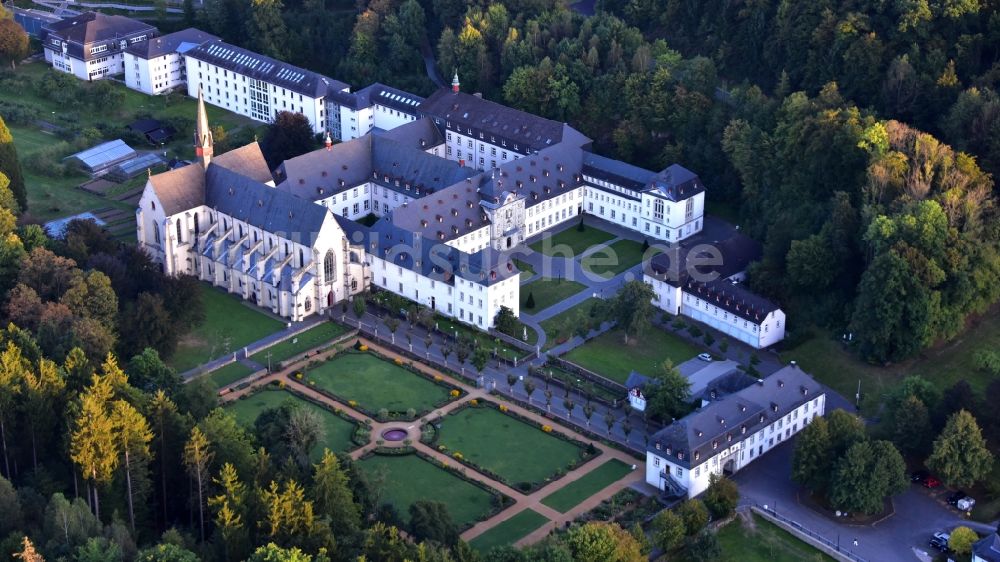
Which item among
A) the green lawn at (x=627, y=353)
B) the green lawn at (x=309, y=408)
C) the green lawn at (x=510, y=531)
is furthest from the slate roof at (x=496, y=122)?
the green lawn at (x=510, y=531)

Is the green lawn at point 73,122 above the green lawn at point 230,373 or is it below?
above

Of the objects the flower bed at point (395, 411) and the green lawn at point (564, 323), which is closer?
the flower bed at point (395, 411)

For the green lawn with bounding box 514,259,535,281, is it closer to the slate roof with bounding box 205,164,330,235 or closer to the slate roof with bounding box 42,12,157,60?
the slate roof with bounding box 205,164,330,235

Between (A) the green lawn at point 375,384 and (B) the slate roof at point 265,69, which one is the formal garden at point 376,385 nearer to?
(A) the green lawn at point 375,384

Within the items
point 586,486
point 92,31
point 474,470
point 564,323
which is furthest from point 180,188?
point 92,31

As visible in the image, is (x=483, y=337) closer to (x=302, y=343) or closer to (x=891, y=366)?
(x=302, y=343)

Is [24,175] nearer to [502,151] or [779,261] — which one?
[502,151]

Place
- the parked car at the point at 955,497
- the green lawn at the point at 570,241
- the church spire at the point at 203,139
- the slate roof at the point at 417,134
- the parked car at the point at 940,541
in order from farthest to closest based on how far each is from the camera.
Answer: the slate roof at the point at 417,134, the green lawn at the point at 570,241, the church spire at the point at 203,139, the parked car at the point at 955,497, the parked car at the point at 940,541
